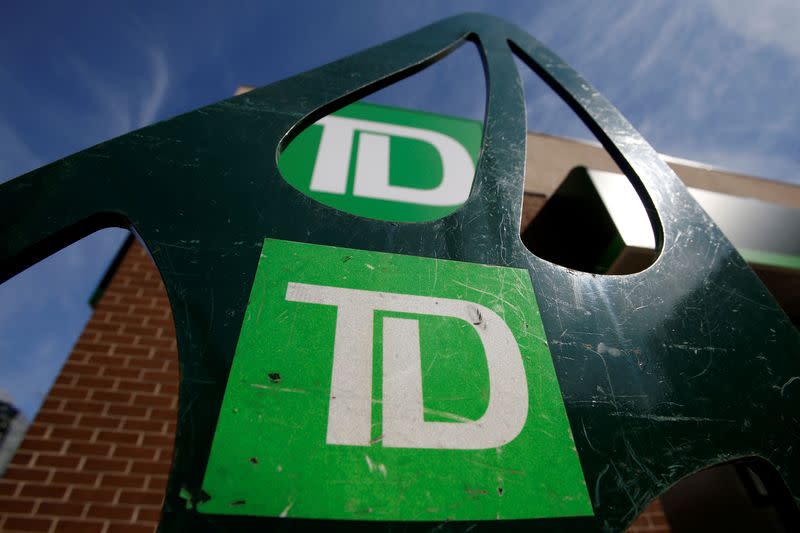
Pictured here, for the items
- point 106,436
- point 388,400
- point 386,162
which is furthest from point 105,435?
point 386,162

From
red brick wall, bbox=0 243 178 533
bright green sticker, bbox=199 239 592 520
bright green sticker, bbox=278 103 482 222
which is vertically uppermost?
bright green sticker, bbox=278 103 482 222

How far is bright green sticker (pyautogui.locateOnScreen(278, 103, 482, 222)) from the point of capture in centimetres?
310

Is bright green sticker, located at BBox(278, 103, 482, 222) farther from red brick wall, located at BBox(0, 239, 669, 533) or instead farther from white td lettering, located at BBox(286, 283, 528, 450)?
white td lettering, located at BBox(286, 283, 528, 450)

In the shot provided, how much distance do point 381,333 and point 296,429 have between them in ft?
0.71

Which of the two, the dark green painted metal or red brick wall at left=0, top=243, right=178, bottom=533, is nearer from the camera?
the dark green painted metal

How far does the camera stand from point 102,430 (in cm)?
221

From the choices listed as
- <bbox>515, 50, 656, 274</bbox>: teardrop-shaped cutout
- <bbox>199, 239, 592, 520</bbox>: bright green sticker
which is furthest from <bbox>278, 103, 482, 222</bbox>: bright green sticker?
<bbox>199, 239, 592, 520</bbox>: bright green sticker

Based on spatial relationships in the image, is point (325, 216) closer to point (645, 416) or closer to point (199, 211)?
point (199, 211)

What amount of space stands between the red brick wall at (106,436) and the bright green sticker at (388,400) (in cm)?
200

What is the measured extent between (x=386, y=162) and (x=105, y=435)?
8.54 ft

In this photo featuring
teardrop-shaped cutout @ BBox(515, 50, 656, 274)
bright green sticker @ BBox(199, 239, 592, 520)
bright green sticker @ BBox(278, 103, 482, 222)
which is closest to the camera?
bright green sticker @ BBox(199, 239, 592, 520)

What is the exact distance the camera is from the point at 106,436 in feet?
7.23

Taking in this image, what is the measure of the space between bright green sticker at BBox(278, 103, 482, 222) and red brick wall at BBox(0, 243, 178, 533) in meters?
1.46

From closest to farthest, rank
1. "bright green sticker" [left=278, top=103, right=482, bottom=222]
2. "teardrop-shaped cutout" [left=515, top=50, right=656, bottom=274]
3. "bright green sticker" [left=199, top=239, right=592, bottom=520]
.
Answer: "bright green sticker" [left=199, top=239, right=592, bottom=520]
"teardrop-shaped cutout" [left=515, top=50, right=656, bottom=274]
"bright green sticker" [left=278, top=103, right=482, bottom=222]
